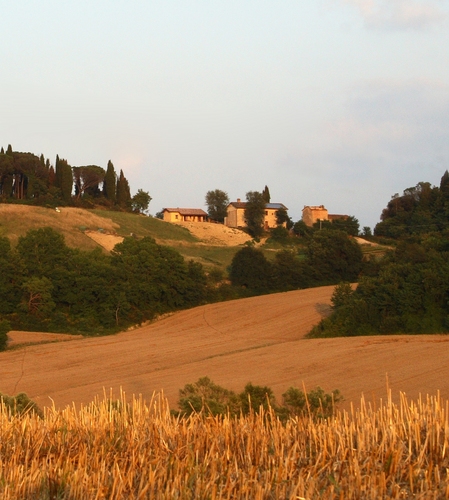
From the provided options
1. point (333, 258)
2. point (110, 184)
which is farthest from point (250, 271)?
point (110, 184)

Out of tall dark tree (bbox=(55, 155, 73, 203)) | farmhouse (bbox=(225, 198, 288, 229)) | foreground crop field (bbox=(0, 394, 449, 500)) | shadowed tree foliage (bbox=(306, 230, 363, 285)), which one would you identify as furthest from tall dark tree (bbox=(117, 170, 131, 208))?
foreground crop field (bbox=(0, 394, 449, 500))

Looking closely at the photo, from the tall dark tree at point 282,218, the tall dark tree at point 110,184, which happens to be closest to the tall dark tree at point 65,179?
the tall dark tree at point 110,184

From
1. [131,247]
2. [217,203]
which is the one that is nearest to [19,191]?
[217,203]

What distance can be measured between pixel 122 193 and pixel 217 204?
14725 millimetres

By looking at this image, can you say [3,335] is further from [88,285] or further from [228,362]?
[228,362]

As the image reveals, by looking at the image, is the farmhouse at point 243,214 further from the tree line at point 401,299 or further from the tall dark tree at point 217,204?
the tree line at point 401,299

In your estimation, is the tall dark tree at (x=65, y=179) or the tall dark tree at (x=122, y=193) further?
the tall dark tree at (x=122, y=193)

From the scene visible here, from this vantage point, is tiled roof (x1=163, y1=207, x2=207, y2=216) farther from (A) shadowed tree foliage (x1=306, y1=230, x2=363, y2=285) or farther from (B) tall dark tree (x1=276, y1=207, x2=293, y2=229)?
(A) shadowed tree foliage (x1=306, y1=230, x2=363, y2=285)

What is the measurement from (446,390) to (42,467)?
1611cm

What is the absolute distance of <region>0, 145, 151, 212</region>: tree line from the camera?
85375 mm

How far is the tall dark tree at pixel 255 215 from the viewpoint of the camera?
8588 centimetres

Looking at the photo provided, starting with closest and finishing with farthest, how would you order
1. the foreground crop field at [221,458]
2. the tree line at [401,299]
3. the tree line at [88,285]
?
the foreground crop field at [221,458] → the tree line at [401,299] → the tree line at [88,285]

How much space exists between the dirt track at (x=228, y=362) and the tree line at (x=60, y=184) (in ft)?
159

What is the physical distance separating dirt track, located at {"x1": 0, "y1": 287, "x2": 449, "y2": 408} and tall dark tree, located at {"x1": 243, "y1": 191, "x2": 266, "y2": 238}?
44.7 m
